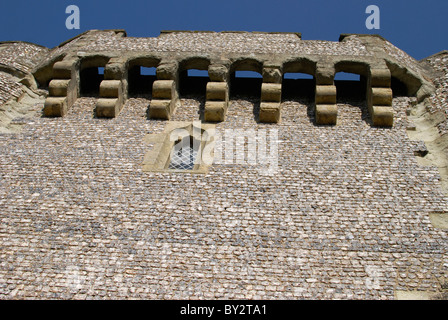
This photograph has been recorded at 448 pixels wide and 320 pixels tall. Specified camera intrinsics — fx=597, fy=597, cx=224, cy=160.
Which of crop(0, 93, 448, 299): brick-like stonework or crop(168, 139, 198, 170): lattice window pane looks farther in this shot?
crop(168, 139, 198, 170): lattice window pane

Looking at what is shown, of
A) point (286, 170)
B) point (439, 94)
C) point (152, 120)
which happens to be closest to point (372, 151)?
point (286, 170)

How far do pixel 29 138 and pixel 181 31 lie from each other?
216 inches

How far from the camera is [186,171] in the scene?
12148mm

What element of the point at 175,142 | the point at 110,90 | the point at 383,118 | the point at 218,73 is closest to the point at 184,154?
the point at 175,142

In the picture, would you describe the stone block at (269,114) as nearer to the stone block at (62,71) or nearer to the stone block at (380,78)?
the stone block at (380,78)

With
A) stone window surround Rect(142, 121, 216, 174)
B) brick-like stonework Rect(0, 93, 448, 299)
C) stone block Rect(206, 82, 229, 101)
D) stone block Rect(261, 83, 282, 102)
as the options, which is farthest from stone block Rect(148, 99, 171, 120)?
stone block Rect(261, 83, 282, 102)

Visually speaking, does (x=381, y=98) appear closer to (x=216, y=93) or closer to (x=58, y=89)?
(x=216, y=93)

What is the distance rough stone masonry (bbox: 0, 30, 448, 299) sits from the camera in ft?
31.7

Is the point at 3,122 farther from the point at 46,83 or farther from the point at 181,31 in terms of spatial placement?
the point at 181,31

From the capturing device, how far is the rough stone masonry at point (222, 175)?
967 cm

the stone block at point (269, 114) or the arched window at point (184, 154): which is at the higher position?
the stone block at point (269, 114)

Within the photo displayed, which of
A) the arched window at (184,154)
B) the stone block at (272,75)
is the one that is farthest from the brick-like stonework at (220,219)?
the stone block at (272,75)

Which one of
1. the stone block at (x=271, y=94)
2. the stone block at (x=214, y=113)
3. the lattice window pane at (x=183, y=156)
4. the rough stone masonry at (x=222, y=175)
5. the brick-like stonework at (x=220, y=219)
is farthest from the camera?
the stone block at (x=271, y=94)

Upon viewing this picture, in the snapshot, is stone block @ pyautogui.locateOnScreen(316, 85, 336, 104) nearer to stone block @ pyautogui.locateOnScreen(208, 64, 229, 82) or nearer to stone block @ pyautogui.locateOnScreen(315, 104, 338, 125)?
stone block @ pyautogui.locateOnScreen(315, 104, 338, 125)
